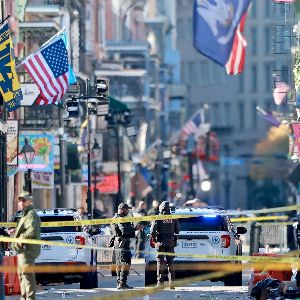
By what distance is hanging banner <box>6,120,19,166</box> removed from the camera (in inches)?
1881

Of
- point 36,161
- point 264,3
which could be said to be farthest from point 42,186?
point 264,3

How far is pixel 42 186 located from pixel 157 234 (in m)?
20.5

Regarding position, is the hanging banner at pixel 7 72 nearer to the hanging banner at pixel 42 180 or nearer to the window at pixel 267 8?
the hanging banner at pixel 42 180

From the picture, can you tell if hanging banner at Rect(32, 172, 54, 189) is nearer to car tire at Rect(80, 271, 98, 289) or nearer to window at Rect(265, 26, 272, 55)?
car tire at Rect(80, 271, 98, 289)

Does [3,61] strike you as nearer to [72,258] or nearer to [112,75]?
[72,258]

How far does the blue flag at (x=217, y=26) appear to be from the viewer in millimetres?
42062

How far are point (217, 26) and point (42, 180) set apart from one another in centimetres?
1307

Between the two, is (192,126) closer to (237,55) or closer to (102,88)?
(102,88)

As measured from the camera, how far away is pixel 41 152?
53.6 m

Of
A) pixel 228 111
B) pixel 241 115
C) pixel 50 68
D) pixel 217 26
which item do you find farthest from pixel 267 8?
pixel 217 26

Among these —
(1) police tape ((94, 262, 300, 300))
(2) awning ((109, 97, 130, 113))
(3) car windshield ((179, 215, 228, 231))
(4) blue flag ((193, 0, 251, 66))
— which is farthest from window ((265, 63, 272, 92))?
(3) car windshield ((179, 215, 228, 231))

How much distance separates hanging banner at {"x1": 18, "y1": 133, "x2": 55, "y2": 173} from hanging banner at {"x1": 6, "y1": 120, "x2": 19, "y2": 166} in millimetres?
2328

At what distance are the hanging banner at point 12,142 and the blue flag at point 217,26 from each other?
752cm

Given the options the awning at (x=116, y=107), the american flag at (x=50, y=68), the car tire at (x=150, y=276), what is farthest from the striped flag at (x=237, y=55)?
the awning at (x=116, y=107)
